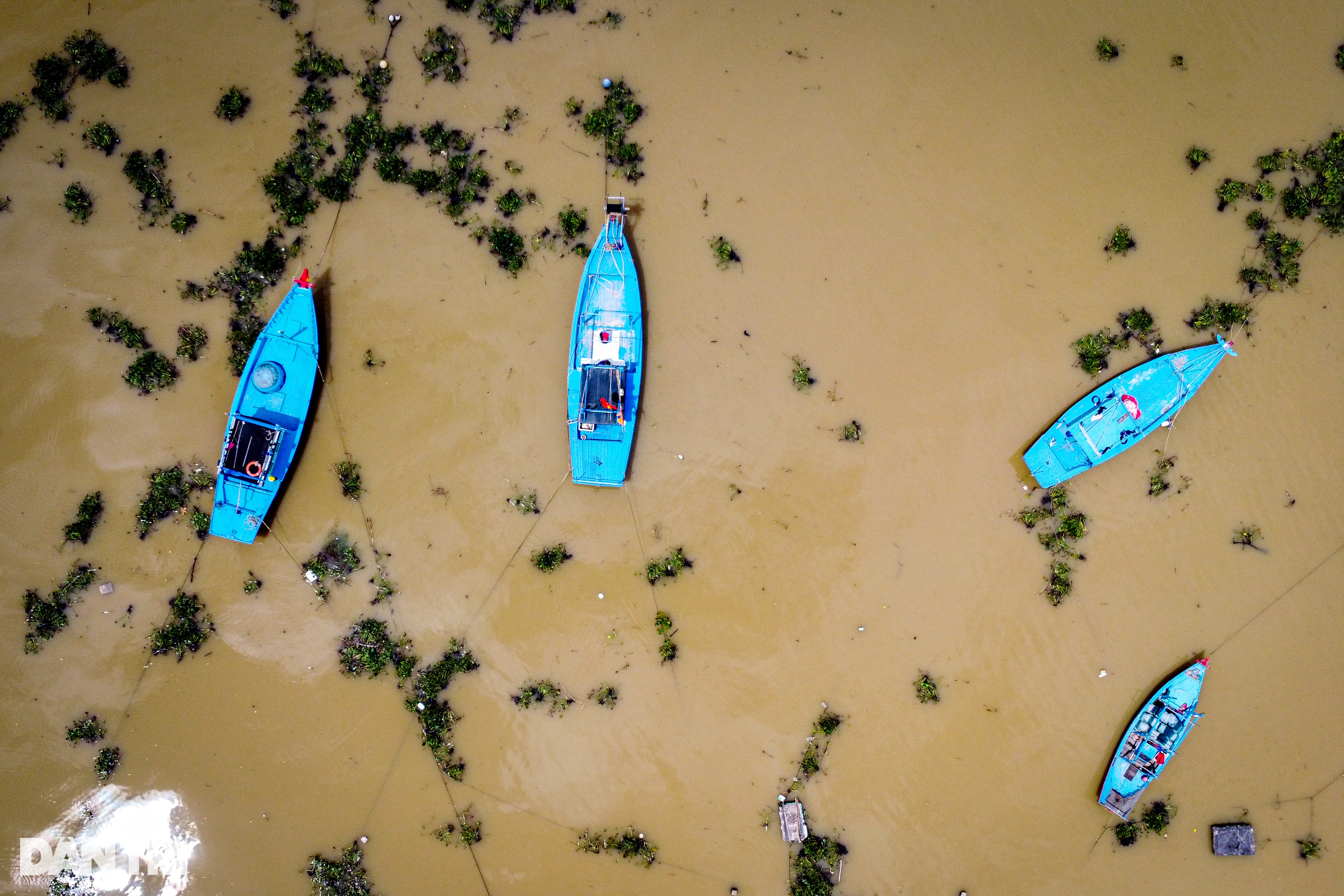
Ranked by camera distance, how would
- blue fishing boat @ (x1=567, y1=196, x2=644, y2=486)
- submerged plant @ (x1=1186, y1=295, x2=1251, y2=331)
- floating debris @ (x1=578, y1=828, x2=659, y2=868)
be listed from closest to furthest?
blue fishing boat @ (x1=567, y1=196, x2=644, y2=486)
submerged plant @ (x1=1186, y1=295, x2=1251, y2=331)
floating debris @ (x1=578, y1=828, x2=659, y2=868)

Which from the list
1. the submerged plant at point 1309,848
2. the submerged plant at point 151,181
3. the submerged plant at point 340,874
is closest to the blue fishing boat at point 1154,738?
the submerged plant at point 1309,848

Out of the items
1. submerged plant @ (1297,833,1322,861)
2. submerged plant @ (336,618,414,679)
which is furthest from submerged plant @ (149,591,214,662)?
submerged plant @ (1297,833,1322,861)

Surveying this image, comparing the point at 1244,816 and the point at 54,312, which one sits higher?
the point at 54,312

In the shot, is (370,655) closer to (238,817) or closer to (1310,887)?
(238,817)

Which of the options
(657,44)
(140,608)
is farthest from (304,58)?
(140,608)

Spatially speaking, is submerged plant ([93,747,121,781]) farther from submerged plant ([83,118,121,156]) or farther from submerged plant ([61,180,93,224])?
submerged plant ([83,118,121,156])
